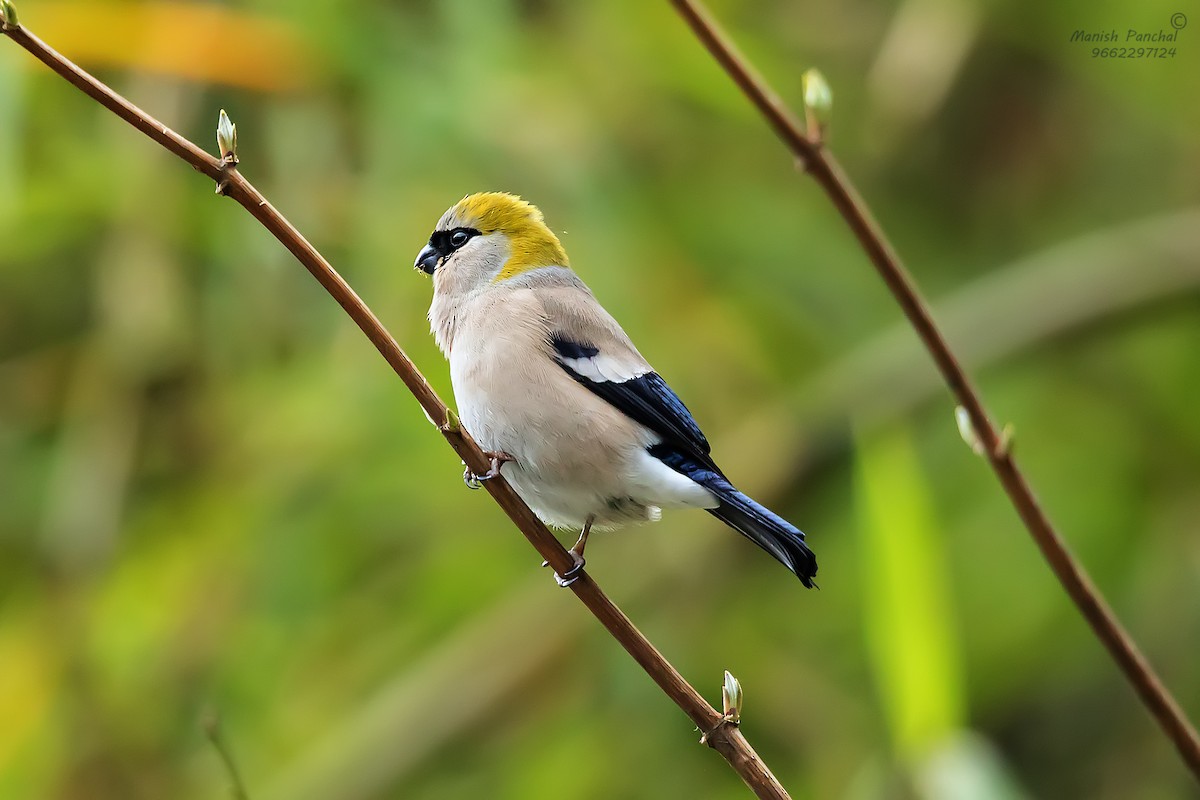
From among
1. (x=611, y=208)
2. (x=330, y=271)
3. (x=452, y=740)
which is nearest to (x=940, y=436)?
(x=611, y=208)

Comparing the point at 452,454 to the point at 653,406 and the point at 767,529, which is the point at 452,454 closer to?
the point at 653,406

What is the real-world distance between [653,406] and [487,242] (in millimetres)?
554

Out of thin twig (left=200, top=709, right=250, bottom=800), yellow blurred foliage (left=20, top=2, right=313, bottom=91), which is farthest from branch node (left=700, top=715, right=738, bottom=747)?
yellow blurred foliage (left=20, top=2, right=313, bottom=91)

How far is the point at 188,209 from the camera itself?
10.2 feet

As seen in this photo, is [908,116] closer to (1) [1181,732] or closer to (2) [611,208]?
(2) [611,208]

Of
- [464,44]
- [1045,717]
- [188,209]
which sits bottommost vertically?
[1045,717]


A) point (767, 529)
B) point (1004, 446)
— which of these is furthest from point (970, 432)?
point (767, 529)

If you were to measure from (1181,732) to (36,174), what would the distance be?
2.84 meters

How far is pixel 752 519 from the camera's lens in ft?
6.23


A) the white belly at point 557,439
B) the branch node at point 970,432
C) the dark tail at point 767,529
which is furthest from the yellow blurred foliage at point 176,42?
the branch node at point 970,432

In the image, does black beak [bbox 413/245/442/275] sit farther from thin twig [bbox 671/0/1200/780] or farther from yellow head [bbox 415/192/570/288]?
thin twig [bbox 671/0/1200/780]

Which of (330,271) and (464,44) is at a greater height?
A: (464,44)

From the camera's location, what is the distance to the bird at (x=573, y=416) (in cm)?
213

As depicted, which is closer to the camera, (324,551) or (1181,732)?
(1181,732)
